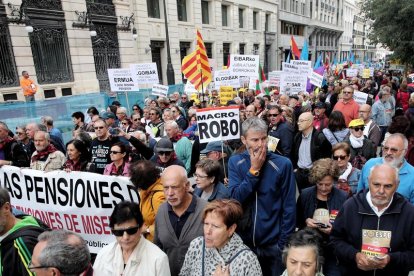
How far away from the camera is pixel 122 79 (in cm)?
924

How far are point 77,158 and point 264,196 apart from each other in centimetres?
290

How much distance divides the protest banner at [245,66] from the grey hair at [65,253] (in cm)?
814

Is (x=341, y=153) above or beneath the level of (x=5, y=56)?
beneath

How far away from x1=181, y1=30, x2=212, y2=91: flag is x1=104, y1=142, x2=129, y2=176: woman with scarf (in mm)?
5104

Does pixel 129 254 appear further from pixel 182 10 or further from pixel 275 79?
pixel 182 10

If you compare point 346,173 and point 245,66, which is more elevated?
point 245,66

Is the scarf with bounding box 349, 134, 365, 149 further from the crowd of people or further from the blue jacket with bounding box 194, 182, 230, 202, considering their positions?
the blue jacket with bounding box 194, 182, 230, 202

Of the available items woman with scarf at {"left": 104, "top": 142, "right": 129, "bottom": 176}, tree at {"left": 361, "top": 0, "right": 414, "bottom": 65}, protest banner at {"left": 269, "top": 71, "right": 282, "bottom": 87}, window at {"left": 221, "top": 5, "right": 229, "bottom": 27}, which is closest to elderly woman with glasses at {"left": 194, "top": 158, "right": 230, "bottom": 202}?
woman with scarf at {"left": 104, "top": 142, "right": 129, "bottom": 176}

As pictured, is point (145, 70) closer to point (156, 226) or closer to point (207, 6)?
point (156, 226)

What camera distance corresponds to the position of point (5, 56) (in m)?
13.4

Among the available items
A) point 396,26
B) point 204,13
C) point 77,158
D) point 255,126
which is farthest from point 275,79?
point 204,13

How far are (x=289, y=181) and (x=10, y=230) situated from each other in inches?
82.8

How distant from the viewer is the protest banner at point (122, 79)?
360 inches

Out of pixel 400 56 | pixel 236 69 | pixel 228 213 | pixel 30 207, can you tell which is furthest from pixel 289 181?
pixel 400 56
